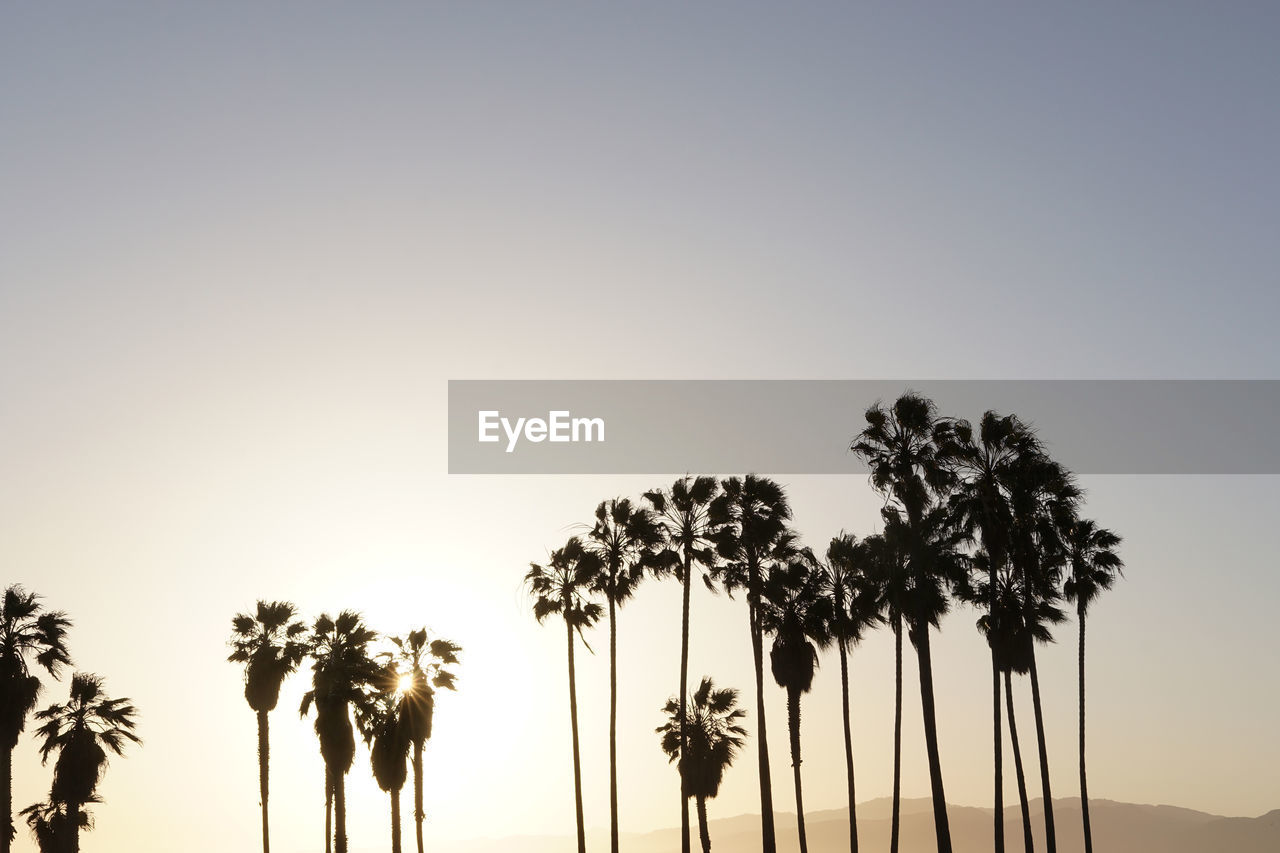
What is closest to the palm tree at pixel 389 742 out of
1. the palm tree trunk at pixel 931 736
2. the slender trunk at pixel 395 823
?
the slender trunk at pixel 395 823

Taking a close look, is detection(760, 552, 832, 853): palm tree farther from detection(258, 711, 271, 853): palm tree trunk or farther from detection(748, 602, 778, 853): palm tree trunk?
detection(258, 711, 271, 853): palm tree trunk

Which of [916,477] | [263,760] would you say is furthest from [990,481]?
[263,760]

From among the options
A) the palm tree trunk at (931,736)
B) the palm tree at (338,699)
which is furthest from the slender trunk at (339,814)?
the palm tree trunk at (931,736)

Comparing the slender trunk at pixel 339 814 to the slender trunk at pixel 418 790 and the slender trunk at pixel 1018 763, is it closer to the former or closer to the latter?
the slender trunk at pixel 418 790

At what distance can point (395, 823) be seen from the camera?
61438mm

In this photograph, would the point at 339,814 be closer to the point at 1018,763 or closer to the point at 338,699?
the point at 338,699

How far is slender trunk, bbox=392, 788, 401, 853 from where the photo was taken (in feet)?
197

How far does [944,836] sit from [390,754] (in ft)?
81.0

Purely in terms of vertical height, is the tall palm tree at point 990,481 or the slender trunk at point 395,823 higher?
the tall palm tree at point 990,481

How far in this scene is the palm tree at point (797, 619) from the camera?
65438 millimetres

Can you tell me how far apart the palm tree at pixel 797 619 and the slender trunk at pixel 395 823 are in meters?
19.1

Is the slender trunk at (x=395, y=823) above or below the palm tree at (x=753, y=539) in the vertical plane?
below

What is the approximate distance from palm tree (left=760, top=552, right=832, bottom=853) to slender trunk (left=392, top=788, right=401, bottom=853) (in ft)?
62.6

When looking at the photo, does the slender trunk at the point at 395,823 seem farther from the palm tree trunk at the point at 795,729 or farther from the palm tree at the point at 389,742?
the palm tree trunk at the point at 795,729
